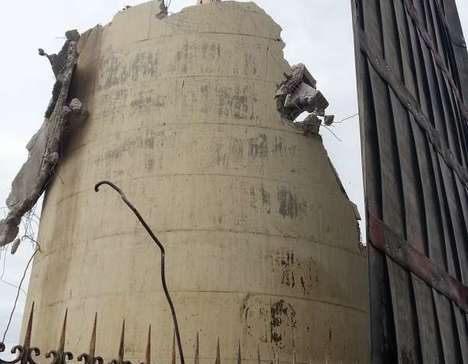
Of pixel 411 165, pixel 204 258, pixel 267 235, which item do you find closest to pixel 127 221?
A: pixel 204 258

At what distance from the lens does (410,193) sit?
6184 millimetres

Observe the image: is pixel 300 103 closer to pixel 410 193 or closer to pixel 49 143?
pixel 410 193

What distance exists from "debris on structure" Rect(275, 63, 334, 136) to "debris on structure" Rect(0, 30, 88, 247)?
11.4 feet

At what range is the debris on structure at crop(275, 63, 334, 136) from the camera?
30.9 ft

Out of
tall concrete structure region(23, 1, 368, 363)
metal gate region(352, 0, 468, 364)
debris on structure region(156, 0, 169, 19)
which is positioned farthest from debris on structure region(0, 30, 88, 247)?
metal gate region(352, 0, 468, 364)

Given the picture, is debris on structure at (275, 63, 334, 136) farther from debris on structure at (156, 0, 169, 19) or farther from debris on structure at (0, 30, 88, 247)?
debris on structure at (0, 30, 88, 247)

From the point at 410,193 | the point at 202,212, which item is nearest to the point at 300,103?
the point at 202,212

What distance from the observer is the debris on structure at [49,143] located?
10.0 metres

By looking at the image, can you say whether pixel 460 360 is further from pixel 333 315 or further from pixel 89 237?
pixel 89 237

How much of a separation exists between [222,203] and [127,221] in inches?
57.6

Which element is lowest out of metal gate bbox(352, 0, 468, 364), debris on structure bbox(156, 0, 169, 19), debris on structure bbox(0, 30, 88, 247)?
metal gate bbox(352, 0, 468, 364)

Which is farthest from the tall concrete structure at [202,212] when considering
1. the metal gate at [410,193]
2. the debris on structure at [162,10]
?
the metal gate at [410,193]

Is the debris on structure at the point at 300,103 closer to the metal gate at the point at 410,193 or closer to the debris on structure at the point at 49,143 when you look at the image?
the metal gate at the point at 410,193

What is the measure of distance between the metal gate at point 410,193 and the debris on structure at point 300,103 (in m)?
1.83
